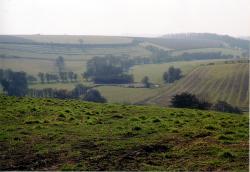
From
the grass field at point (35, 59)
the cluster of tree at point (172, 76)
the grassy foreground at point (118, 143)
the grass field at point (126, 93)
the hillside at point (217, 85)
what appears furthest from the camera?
the grass field at point (35, 59)

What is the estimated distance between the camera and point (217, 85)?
360 ft

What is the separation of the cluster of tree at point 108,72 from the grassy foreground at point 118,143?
10399 centimetres

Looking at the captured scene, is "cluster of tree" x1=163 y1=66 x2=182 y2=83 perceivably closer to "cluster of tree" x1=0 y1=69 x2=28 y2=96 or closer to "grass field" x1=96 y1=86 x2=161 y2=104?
"grass field" x1=96 y1=86 x2=161 y2=104

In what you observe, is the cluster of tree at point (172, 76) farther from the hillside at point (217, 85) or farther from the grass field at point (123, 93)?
the grass field at point (123, 93)

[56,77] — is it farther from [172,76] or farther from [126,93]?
[172,76]

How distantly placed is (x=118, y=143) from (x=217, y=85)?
9840 cm

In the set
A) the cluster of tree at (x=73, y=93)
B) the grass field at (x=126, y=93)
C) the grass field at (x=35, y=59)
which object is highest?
the grass field at (x=35, y=59)

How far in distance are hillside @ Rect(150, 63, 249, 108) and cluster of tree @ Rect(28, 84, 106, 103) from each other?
1413 cm

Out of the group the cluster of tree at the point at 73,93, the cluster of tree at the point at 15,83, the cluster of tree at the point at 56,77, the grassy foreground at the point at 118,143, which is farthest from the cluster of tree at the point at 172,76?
the grassy foreground at the point at 118,143

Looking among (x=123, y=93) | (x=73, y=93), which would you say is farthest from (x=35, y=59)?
(x=73, y=93)

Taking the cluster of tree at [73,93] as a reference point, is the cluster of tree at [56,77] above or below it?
above

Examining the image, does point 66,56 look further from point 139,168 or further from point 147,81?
point 139,168

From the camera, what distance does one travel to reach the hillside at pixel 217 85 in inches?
3632

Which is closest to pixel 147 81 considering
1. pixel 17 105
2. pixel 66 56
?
pixel 66 56
